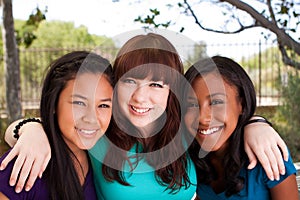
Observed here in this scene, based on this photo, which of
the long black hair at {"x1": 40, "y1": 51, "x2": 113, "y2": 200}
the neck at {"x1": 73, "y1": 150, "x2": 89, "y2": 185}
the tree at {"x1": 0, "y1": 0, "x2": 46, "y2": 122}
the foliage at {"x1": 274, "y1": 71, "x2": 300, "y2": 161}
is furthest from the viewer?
the tree at {"x1": 0, "y1": 0, "x2": 46, "y2": 122}

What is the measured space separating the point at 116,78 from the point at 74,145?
28cm

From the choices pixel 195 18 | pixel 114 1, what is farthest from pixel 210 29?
pixel 114 1

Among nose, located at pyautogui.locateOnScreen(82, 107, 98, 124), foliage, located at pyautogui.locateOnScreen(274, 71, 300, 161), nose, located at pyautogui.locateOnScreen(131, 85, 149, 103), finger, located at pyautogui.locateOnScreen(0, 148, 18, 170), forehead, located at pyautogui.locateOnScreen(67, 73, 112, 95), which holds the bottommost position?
foliage, located at pyautogui.locateOnScreen(274, 71, 300, 161)

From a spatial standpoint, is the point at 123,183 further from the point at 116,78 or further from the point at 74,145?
the point at 116,78

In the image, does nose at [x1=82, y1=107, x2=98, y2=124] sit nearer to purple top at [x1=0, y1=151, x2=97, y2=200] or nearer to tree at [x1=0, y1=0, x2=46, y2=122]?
purple top at [x1=0, y1=151, x2=97, y2=200]

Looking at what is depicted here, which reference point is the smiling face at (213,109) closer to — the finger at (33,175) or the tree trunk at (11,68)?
the finger at (33,175)

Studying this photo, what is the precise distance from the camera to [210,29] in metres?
3.93

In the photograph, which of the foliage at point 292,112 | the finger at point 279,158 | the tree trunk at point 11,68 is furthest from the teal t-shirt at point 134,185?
the tree trunk at point 11,68

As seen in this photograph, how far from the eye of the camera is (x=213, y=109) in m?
1.49

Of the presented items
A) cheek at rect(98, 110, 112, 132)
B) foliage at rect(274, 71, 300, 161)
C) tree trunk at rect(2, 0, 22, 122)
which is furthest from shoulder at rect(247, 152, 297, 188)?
tree trunk at rect(2, 0, 22, 122)

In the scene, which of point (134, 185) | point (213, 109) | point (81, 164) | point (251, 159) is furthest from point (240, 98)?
point (81, 164)

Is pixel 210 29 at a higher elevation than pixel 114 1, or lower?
lower

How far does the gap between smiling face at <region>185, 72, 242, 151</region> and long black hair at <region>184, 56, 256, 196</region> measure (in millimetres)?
19

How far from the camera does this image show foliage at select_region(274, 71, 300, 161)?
14.3ft
